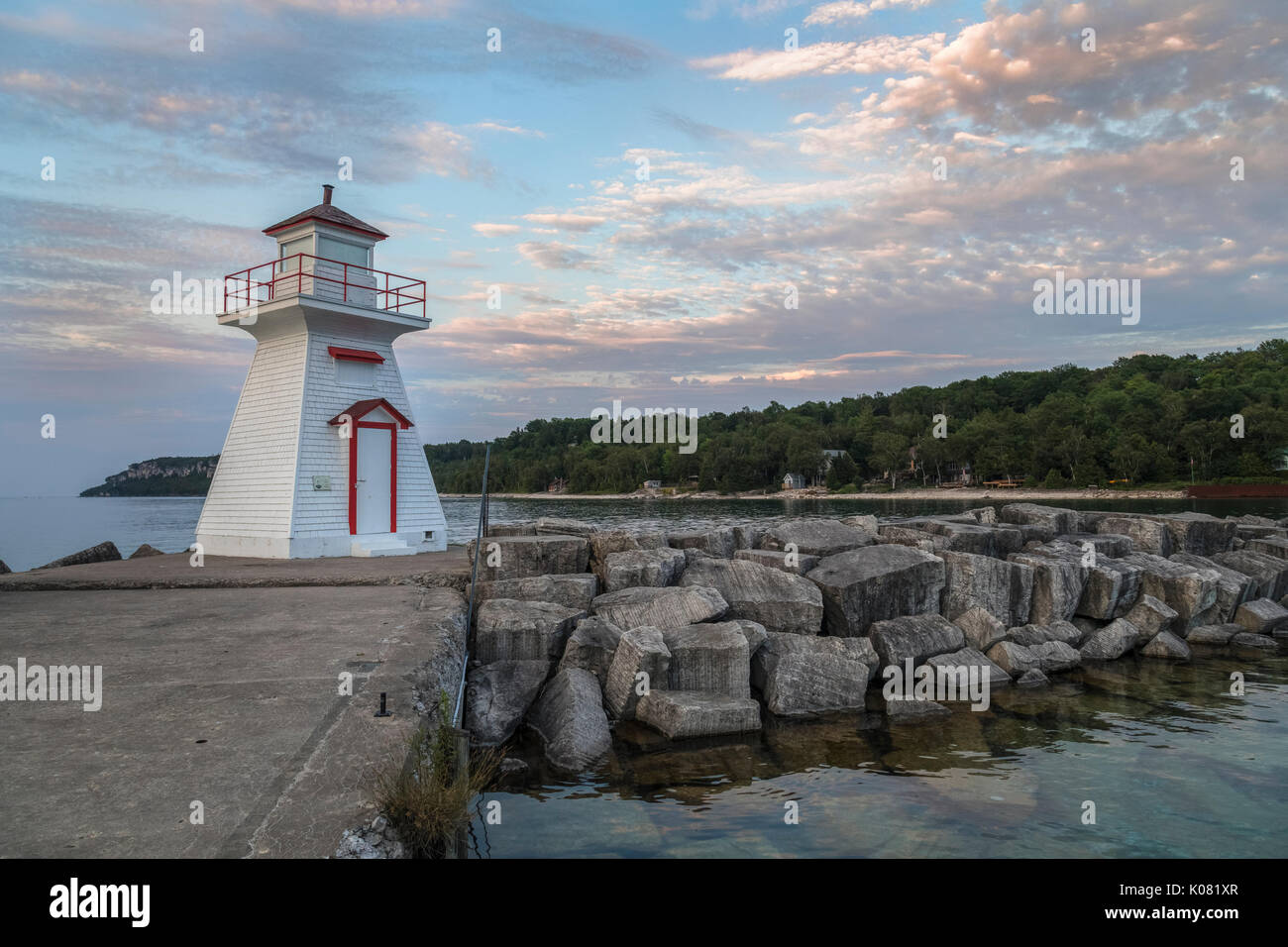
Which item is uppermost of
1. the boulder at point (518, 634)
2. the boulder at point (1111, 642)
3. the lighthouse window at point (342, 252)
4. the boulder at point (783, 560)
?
the lighthouse window at point (342, 252)

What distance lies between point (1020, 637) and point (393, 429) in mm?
13688

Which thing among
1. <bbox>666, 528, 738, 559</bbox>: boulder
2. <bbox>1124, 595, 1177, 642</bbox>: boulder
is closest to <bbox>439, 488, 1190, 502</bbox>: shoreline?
<bbox>1124, 595, 1177, 642</bbox>: boulder

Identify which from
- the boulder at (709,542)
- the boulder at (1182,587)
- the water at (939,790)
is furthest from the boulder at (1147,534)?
the boulder at (709,542)

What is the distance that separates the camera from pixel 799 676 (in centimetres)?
931

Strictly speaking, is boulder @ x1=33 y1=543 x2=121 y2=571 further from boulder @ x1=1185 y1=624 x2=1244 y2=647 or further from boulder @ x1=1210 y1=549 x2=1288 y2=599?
boulder @ x1=1210 y1=549 x2=1288 y2=599

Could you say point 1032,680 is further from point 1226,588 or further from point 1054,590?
point 1226,588

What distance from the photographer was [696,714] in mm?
Answer: 8242

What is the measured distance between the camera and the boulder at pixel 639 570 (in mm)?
11945

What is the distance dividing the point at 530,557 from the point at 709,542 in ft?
11.6

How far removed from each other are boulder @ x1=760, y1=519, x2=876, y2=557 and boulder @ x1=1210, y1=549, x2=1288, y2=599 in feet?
26.3

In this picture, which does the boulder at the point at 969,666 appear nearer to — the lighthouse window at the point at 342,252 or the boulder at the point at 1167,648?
the boulder at the point at 1167,648

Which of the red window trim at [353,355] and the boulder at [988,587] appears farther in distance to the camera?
the red window trim at [353,355]

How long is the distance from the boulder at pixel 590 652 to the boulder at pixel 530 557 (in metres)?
2.70

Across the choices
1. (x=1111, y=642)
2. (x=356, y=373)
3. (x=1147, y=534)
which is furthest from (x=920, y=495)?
(x=356, y=373)
